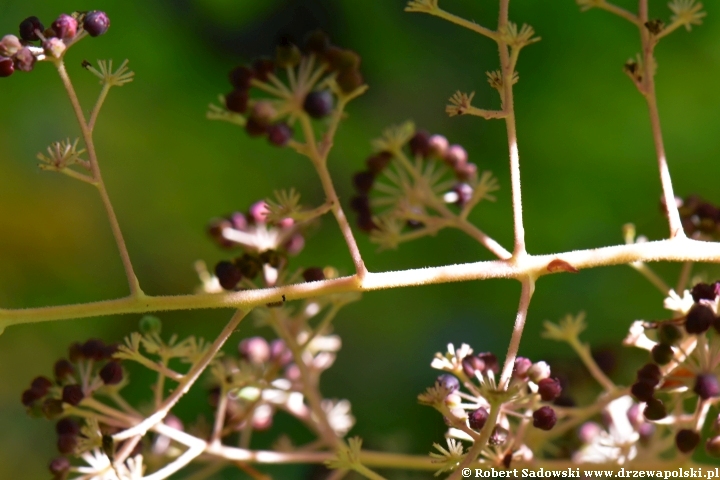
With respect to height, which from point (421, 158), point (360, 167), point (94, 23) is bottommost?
point (94, 23)

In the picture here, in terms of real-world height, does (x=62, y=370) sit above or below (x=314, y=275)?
below

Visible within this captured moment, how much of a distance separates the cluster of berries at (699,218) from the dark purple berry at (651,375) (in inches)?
12.6

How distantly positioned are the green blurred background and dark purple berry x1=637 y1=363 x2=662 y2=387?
26.0 inches

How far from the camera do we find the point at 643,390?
0.90m

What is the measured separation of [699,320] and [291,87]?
0.51m

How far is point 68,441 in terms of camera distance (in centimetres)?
103

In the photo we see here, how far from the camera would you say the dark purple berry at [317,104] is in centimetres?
80

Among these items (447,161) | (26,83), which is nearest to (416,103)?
(447,161)

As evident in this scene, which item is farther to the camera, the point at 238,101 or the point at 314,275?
the point at 314,275

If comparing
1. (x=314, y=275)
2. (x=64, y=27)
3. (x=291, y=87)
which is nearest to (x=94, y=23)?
(x=64, y=27)

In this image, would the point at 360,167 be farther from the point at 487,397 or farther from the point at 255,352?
the point at 487,397

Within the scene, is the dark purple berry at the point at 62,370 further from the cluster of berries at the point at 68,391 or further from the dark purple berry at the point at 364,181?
the dark purple berry at the point at 364,181

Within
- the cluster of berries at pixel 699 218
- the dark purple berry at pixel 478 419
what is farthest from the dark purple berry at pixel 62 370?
the cluster of berries at pixel 699 218

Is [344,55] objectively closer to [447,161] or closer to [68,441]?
[447,161]
